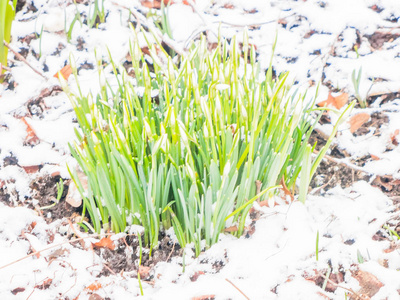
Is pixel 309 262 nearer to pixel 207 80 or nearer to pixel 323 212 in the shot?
pixel 323 212

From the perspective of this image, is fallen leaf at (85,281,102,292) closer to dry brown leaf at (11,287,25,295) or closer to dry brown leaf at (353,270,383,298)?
dry brown leaf at (11,287,25,295)

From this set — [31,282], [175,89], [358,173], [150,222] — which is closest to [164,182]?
[150,222]

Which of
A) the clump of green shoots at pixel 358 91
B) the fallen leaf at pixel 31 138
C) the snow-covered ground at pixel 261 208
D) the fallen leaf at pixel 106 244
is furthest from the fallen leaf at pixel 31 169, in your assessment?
the clump of green shoots at pixel 358 91

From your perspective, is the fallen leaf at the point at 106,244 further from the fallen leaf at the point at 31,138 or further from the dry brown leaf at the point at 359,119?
the dry brown leaf at the point at 359,119

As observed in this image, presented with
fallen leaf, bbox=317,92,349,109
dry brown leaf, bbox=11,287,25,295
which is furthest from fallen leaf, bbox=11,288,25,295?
fallen leaf, bbox=317,92,349,109

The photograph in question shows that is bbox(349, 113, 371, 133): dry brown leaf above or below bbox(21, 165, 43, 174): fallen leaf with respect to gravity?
above

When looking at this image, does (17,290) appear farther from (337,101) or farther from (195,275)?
(337,101)
